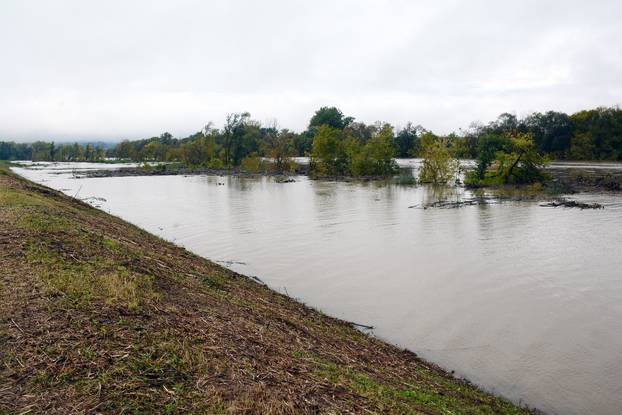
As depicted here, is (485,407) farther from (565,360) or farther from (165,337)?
(165,337)

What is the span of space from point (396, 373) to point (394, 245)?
12.6m

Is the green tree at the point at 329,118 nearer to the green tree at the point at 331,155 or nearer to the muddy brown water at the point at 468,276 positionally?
the green tree at the point at 331,155

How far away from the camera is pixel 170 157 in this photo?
4882 inches

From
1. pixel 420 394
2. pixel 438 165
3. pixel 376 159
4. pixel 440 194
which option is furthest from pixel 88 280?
pixel 376 159

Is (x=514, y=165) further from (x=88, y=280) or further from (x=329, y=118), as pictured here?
(x=329, y=118)

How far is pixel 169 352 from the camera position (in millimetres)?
5559

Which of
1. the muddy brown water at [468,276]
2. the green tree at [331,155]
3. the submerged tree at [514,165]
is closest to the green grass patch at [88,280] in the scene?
the muddy brown water at [468,276]

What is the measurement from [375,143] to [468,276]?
53.0 metres

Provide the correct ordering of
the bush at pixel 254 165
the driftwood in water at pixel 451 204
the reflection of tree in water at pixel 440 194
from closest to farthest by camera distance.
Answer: the driftwood in water at pixel 451 204, the reflection of tree in water at pixel 440 194, the bush at pixel 254 165

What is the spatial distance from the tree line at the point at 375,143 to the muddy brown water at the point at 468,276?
26759 mm

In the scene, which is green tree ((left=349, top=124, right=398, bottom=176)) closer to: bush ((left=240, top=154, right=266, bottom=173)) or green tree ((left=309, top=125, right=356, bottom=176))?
green tree ((left=309, top=125, right=356, bottom=176))

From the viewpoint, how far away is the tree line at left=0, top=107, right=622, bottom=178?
66.5 m

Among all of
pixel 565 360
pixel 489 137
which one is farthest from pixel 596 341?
pixel 489 137

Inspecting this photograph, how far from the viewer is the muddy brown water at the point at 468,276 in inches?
343
